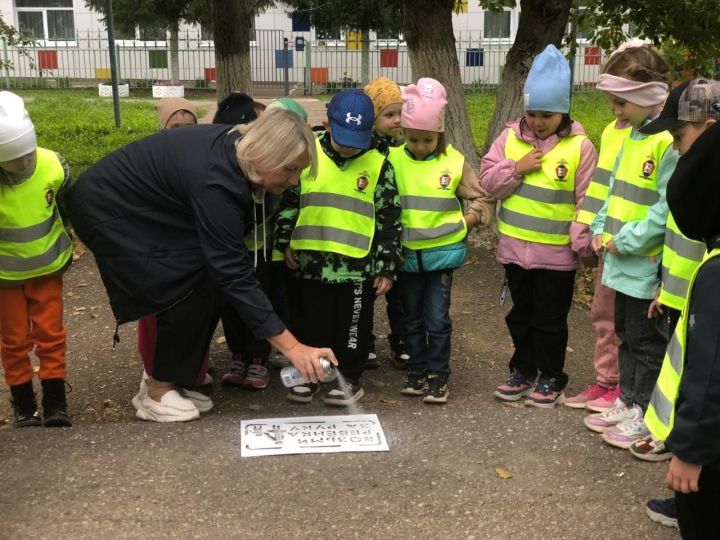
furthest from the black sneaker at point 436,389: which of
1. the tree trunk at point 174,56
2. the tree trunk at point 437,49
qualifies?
the tree trunk at point 174,56

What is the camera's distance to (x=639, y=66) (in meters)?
3.93

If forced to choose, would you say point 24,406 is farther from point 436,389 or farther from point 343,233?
point 436,389

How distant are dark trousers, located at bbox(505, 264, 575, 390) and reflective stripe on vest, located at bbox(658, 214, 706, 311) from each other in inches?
35.3

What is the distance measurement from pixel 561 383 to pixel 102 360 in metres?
2.88

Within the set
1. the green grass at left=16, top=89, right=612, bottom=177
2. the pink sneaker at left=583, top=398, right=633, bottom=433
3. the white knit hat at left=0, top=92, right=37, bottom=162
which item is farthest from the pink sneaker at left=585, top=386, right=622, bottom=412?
the green grass at left=16, top=89, right=612, bottom=177

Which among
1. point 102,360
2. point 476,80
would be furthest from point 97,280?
A: point 476,80

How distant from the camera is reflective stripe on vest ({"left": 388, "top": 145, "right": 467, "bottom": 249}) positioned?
173 inches

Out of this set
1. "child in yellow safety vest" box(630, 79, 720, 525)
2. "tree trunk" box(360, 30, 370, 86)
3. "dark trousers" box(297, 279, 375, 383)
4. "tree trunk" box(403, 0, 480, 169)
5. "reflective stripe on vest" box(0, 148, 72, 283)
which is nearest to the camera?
"child in yellow safety vest" box(630, 79, 720, 525)

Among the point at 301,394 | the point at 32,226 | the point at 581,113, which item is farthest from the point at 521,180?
the point at 581,113

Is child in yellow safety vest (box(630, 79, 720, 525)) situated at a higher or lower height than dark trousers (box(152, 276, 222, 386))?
higher

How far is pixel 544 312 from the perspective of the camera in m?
4.37

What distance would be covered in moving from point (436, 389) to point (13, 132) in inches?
92.1

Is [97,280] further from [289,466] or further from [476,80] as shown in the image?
[476,80]

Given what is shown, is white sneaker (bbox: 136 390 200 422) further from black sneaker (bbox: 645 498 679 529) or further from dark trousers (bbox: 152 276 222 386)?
black sneaker (bbox: 645 498 679 529)
